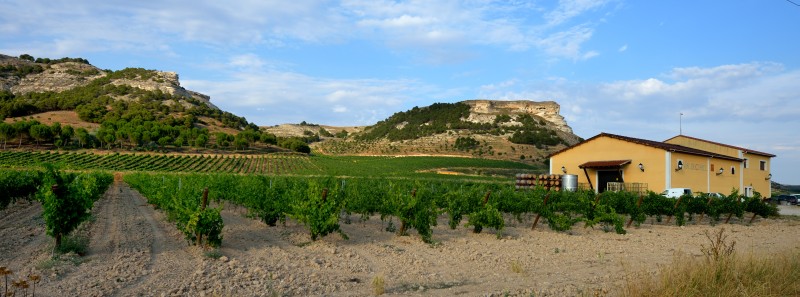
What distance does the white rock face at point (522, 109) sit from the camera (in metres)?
110

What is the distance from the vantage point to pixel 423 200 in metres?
12.3

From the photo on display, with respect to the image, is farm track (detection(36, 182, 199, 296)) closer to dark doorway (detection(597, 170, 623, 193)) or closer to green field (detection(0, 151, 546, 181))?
dark doorway (detection(597, 170, 623, 193))

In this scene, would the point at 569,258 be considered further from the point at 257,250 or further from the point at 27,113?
the point at 27,113

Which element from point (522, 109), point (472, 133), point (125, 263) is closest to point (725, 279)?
point (125, 263)

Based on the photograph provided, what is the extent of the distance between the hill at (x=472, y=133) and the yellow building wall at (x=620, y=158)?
37520 mm

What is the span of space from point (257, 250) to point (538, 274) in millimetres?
4781

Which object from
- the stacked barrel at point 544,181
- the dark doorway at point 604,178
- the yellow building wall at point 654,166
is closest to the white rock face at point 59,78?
the stacked barrel at point 544,181

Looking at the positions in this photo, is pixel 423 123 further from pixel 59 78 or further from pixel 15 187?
pixel 59 78

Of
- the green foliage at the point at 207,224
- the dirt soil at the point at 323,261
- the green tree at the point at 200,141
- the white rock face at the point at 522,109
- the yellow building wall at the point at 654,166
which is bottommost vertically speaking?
the dirt soil at the point at 323,261

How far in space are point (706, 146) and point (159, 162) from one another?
53862mm

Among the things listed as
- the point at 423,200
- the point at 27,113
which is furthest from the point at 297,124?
the point at 423,200

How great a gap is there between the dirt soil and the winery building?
49.7 feet

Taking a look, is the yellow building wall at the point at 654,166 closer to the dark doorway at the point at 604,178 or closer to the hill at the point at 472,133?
the dark doorway at the point at 604,178

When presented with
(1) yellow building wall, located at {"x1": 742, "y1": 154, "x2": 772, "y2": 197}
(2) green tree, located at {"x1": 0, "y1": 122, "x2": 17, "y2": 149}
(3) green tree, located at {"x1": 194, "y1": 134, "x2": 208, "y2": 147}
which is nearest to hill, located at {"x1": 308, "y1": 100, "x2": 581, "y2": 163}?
(3) green tree, located at {"x1": 194, "y1": 134, "x2": 208, "y2": 147}
